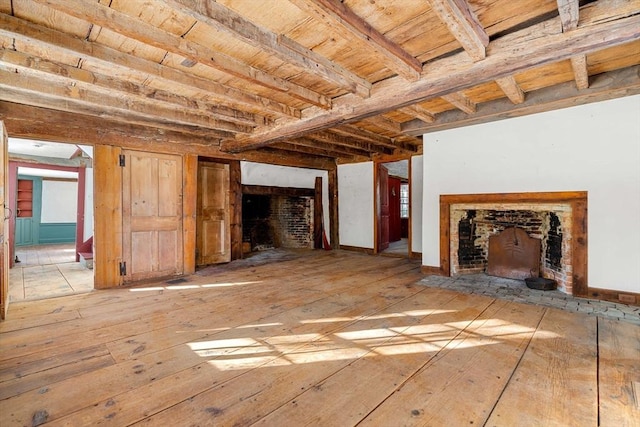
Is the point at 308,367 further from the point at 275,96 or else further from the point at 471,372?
the point at 275,96

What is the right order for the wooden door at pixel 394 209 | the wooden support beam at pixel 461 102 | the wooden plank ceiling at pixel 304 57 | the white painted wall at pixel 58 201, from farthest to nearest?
the white painted wall at pixel 58 201 < the wooden door at pixel 394 209 < the wooden support beam at pixel 461 102 < the wooden plank ceiling at pixel 304 57

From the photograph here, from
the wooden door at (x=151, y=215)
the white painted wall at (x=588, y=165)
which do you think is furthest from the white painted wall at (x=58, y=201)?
the white painted wall at (x=588, y=165)

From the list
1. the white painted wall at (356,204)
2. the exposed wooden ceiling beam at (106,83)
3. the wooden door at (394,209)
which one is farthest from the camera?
the wooden door at (394,209)

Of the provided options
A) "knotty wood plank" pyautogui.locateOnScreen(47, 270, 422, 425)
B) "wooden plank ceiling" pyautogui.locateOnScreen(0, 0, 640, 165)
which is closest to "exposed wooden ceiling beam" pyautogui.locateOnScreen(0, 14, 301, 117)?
"wooden plank ceiling" pyautogui.locateOnScreen(0, 0, 640, 165)

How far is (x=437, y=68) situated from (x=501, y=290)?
271 centimetres

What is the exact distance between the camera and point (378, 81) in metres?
2.65

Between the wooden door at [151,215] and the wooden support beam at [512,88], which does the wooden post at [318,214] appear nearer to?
the wooden door at [151,215]

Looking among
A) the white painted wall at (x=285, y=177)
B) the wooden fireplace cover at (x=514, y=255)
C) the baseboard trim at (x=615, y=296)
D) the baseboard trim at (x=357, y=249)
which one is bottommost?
the baseboard trim at (x=615, y=296)

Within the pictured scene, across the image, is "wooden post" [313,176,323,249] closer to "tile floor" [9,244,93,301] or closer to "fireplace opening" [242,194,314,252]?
"fireplace opening" [242,194,314,252]

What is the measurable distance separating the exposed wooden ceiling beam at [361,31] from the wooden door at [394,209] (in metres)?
6.08

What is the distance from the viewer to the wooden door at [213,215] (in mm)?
5090

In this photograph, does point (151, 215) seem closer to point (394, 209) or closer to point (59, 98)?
point (59, 98)

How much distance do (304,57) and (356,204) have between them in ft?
15.2

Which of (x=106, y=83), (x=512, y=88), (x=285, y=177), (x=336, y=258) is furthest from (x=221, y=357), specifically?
(x=285, y=177)
